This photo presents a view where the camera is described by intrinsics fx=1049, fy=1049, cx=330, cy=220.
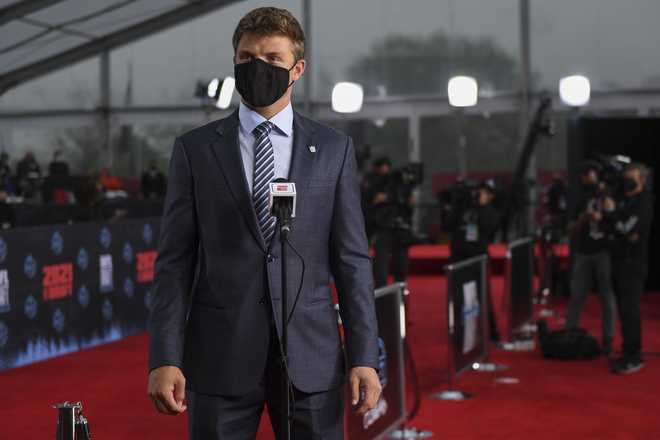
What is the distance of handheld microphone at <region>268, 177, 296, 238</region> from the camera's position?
89.8 inches

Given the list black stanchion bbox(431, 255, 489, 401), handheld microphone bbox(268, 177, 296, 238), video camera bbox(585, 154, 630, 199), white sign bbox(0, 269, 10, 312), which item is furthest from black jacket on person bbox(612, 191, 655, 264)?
handheld microphone bbox(268, 177, 296, 238)

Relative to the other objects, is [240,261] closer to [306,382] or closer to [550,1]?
[306,382]

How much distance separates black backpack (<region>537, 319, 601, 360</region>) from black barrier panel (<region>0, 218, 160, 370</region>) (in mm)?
4154

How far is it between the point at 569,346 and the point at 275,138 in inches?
274

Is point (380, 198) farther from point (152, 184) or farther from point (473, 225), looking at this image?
point (152, 184)

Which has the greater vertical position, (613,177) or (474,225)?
(613,177)

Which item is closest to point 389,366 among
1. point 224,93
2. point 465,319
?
point 465,319

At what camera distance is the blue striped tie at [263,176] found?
241 centimetres

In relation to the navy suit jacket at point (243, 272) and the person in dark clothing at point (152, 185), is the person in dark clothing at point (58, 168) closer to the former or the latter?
the person in dark clothing at point (152, 185)

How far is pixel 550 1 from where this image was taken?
21.5 m

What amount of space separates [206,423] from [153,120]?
22.2 metres

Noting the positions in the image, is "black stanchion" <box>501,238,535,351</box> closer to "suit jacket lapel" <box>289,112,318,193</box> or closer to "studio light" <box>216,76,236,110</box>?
"studio light" <box>216,76,236,110</box>

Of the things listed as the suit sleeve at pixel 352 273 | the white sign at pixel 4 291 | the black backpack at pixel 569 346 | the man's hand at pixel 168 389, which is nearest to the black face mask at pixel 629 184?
the black backpack at pixel 569 346

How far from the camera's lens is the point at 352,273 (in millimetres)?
2469
